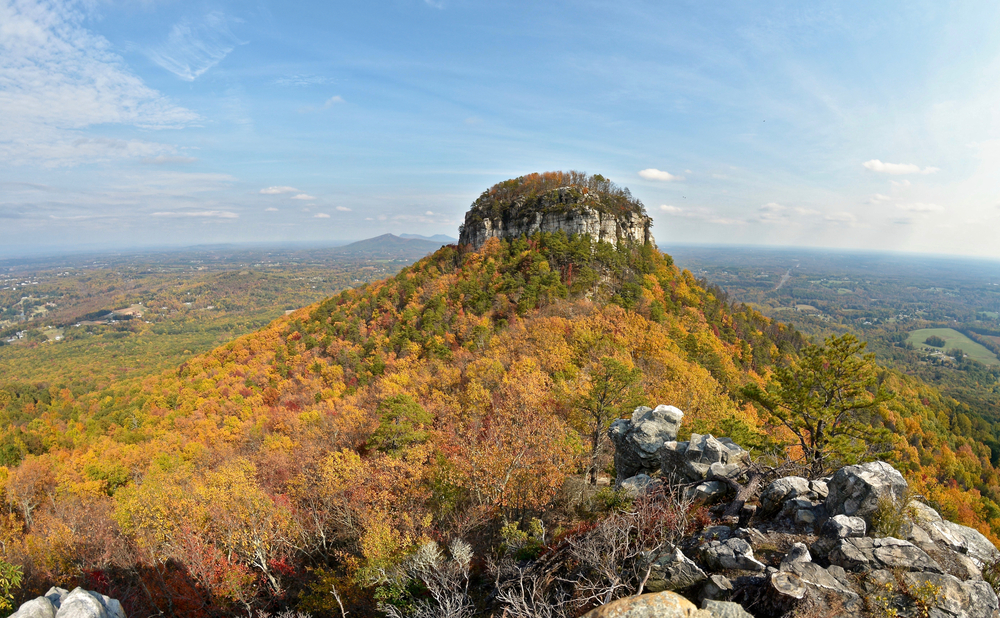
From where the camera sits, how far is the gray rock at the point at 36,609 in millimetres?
13367

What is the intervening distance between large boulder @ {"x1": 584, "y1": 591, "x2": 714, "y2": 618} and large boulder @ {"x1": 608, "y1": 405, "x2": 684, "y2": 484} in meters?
12.4

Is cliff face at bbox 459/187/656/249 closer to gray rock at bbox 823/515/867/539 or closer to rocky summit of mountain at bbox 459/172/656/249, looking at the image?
rocky summit of mountain at bbox 459/172/656/249

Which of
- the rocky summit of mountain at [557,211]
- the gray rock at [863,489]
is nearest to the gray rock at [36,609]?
the gray rock at [863,489]

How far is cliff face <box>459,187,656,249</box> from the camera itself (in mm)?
72750

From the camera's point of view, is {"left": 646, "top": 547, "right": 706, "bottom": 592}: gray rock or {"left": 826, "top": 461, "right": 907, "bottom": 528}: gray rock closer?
{"left": 646, "top": 547, "right": 706, "bottom": 592}: gray rock

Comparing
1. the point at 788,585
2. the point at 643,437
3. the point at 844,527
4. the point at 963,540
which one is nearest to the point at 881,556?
the point at 844,527

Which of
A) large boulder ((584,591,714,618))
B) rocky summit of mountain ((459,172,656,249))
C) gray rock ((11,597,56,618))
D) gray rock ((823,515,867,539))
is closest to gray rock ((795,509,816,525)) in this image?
gray rock ((823,515,867,539))

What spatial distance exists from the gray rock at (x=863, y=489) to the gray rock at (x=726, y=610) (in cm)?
513

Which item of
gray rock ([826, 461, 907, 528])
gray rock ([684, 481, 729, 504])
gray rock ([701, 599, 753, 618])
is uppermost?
gray rock ([826, 461, 907, 528])

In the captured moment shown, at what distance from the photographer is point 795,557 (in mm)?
9570

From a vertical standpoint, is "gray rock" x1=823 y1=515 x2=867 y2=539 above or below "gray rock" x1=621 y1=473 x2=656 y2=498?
above

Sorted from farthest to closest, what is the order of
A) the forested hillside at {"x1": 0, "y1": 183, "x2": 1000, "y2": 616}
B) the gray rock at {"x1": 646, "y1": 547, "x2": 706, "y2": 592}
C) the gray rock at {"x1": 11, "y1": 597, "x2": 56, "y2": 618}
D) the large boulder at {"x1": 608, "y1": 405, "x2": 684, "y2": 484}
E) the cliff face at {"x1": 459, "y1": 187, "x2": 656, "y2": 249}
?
the cliff face at {"x1": 459, "y1": 187, "x2": 656, "y2": 249}, the forested hillside at {"x1": 0, "y1": 183, "x2": 1000, "y2": 616}, the large boulder at {"x1": 608, "y1": 405, "x2": 684, "y2": 484}, the gray rock at {"x1": 11, "y1": 597, "x2": 56, "y2": 618}, the gray rock at {"x1": 646, "y1": 547, "x2": 706, "y2": 592}

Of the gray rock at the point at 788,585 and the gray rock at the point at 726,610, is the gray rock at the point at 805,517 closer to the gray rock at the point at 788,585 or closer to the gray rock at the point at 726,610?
the gray rock at the point at 788,585

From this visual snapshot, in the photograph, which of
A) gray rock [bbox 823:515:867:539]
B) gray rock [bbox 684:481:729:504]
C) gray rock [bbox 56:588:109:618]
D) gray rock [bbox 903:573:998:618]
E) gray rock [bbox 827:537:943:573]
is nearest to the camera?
gray rock [bbox 903:573:998:618]
